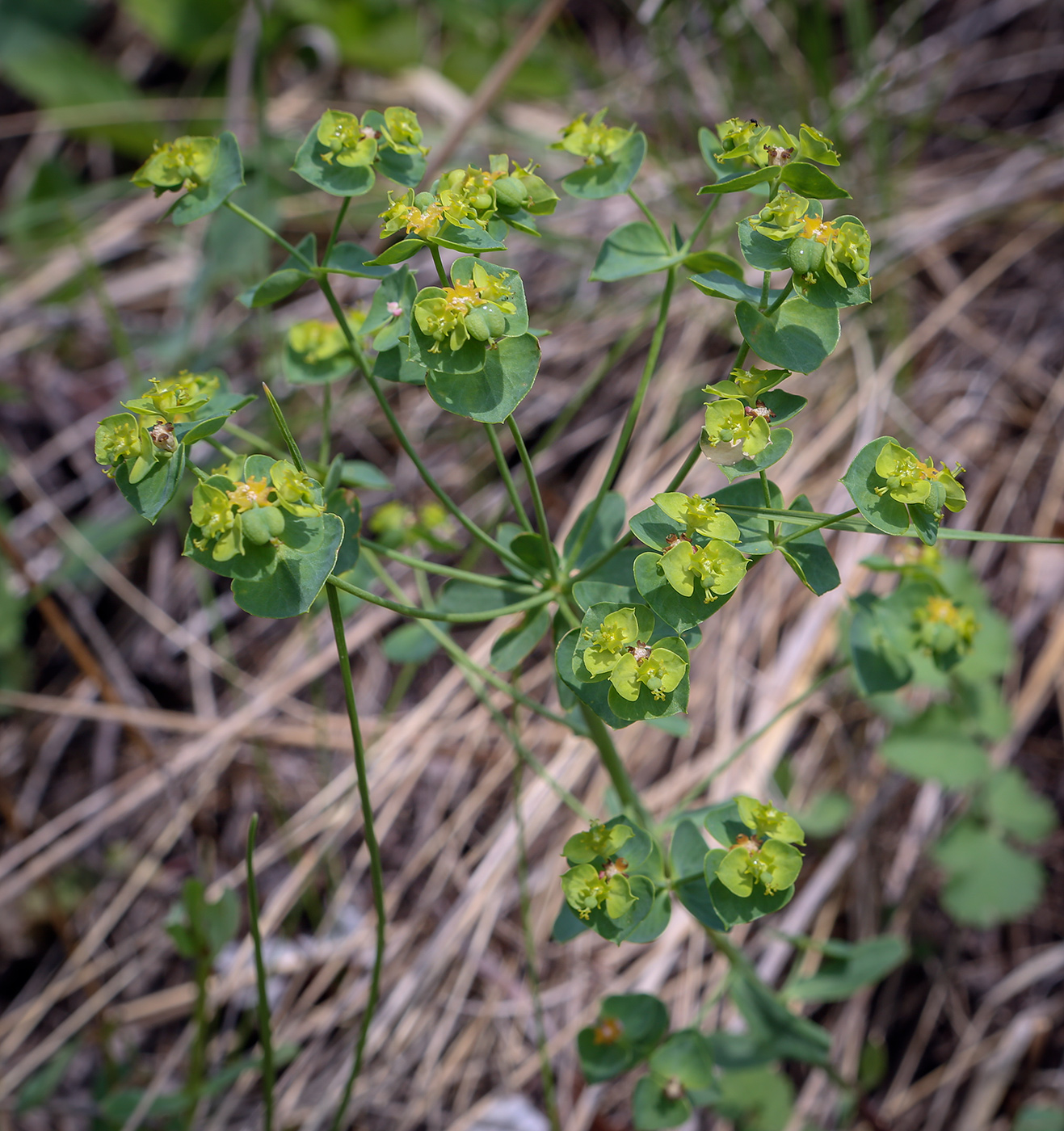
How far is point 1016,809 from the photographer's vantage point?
6.38 feet

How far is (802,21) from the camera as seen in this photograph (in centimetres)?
247

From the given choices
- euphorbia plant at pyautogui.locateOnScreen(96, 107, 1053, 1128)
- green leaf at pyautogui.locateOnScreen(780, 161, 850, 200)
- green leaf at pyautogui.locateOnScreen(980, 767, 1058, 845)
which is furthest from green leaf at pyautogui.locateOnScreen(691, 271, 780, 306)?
green leaf at pyautogui.locateOnScreen(980, 767, 1058, 845)

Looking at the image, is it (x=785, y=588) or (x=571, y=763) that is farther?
(x=785, y=588)

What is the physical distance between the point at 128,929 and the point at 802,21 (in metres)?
2.87

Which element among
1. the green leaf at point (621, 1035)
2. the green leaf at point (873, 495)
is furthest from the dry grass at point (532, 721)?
the green leaf at point (873, 495)

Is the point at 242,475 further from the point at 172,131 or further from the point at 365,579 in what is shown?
the point at 172,131

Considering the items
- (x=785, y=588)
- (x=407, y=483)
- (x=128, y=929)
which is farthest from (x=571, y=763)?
(x=128, y=929)

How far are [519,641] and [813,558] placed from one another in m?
0.40

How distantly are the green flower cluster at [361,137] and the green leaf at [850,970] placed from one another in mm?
1422

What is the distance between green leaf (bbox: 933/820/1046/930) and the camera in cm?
186

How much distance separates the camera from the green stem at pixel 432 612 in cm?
101

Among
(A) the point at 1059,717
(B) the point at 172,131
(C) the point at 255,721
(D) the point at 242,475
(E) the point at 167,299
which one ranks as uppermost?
(D) the point at 242,475

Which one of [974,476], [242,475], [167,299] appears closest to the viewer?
[242,475]

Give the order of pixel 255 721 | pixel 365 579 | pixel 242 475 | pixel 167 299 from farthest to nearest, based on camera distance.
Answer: pixel 167 299
pixel 255 721
pixel 365 579
pixel 242 475
